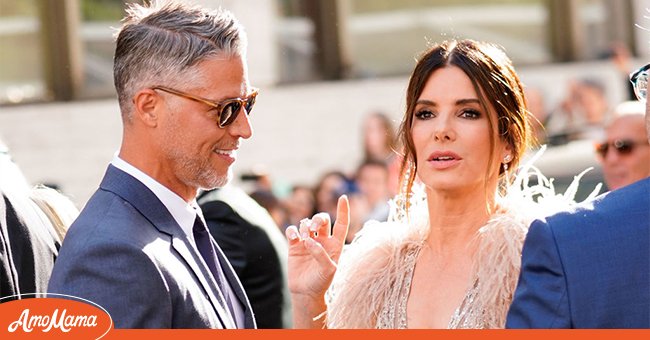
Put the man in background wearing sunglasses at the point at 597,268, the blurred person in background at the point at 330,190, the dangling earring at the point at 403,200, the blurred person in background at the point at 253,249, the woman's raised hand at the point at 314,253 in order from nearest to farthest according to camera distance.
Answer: the man in background wearing sunglasses at the point at 597,268, the woman's raised hand at the point at 314,253, the dangling earring at the point at 403,200, the blurred person in background at the point at 253,249, the blurred person in background at the point at 330,190

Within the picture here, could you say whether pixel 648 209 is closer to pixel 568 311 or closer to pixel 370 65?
pixel 568 311

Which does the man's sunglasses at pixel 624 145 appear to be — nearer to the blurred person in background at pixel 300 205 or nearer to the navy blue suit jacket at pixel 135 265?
the navy blue suit jacket at pixel 135 265

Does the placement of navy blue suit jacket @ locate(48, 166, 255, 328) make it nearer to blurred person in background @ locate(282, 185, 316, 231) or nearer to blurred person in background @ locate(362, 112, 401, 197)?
blurred person in background @ locate(282, 185, 316, 231)

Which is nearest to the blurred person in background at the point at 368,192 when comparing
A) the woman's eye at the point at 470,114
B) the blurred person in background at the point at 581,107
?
the blurred person in background at the point at 581,107

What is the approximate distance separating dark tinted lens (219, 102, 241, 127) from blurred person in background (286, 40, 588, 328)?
0.47 meters

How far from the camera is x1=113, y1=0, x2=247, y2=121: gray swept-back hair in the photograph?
3090mm

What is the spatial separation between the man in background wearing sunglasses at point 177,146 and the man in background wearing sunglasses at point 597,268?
830 millimetres

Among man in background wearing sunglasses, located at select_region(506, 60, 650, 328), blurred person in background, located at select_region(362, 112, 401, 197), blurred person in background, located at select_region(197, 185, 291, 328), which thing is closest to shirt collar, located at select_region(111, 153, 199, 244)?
man in background wearing sunglasses, located at select_region(506, 60, 650, 328)

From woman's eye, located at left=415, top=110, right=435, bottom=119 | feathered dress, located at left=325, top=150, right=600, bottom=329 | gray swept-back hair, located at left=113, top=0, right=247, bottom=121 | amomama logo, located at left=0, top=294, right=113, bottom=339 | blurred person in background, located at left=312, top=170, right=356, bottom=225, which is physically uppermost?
gray swept-back hair, located at left=113, top=0, right=247, bottom=121

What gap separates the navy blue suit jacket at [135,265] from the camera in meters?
2.79

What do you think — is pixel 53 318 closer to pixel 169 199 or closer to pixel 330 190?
pixel 169 199

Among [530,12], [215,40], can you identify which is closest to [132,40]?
[215,40]

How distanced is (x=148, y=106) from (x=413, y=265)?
1026 millimetres

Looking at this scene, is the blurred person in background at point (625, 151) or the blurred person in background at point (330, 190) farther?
the blurred person in background at point (330, 190)
